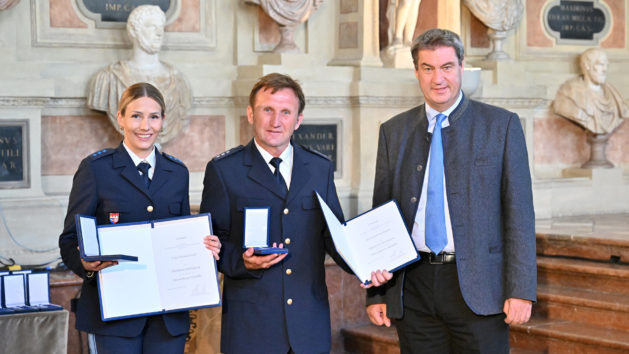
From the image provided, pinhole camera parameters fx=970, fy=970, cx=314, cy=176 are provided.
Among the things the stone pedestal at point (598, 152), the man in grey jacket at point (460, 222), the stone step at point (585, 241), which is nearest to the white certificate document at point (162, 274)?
the man in grey jacket at point (460, 222)

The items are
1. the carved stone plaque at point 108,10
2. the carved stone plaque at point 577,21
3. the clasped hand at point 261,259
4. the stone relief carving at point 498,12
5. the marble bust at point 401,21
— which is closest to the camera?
the clasped hand at point 261,259

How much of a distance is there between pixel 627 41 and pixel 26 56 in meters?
5.77

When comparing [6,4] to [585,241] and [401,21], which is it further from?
[585,241]

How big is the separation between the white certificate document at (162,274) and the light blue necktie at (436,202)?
793 millimetres

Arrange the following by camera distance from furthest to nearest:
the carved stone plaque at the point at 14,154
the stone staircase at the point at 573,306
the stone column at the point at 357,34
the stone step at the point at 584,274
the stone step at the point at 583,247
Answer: the stone column at the point at 357,34, the carved stone plaque at the point at 14,154, the stone step at the point at 583,247, the stone step at the point at 584,274, the stone staircase at the point at 573,306

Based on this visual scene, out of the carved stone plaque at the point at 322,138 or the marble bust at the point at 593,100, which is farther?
the marble bust at the point at 593,100

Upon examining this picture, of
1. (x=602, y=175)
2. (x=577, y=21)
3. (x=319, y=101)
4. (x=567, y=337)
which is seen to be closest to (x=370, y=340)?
(x=567, y=337)

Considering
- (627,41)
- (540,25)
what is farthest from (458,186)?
(627,41)

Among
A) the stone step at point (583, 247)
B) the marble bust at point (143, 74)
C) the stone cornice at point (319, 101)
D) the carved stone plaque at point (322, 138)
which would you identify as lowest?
the stone step at point (583, 247)

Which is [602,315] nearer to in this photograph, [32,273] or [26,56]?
[32,273]

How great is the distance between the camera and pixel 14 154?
21.6 ft

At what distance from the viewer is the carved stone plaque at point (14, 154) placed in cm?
654

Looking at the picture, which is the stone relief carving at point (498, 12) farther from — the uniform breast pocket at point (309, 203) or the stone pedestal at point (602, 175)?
the uniform breast pocket at point (309, 203)

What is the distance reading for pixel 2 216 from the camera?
6.43 m
